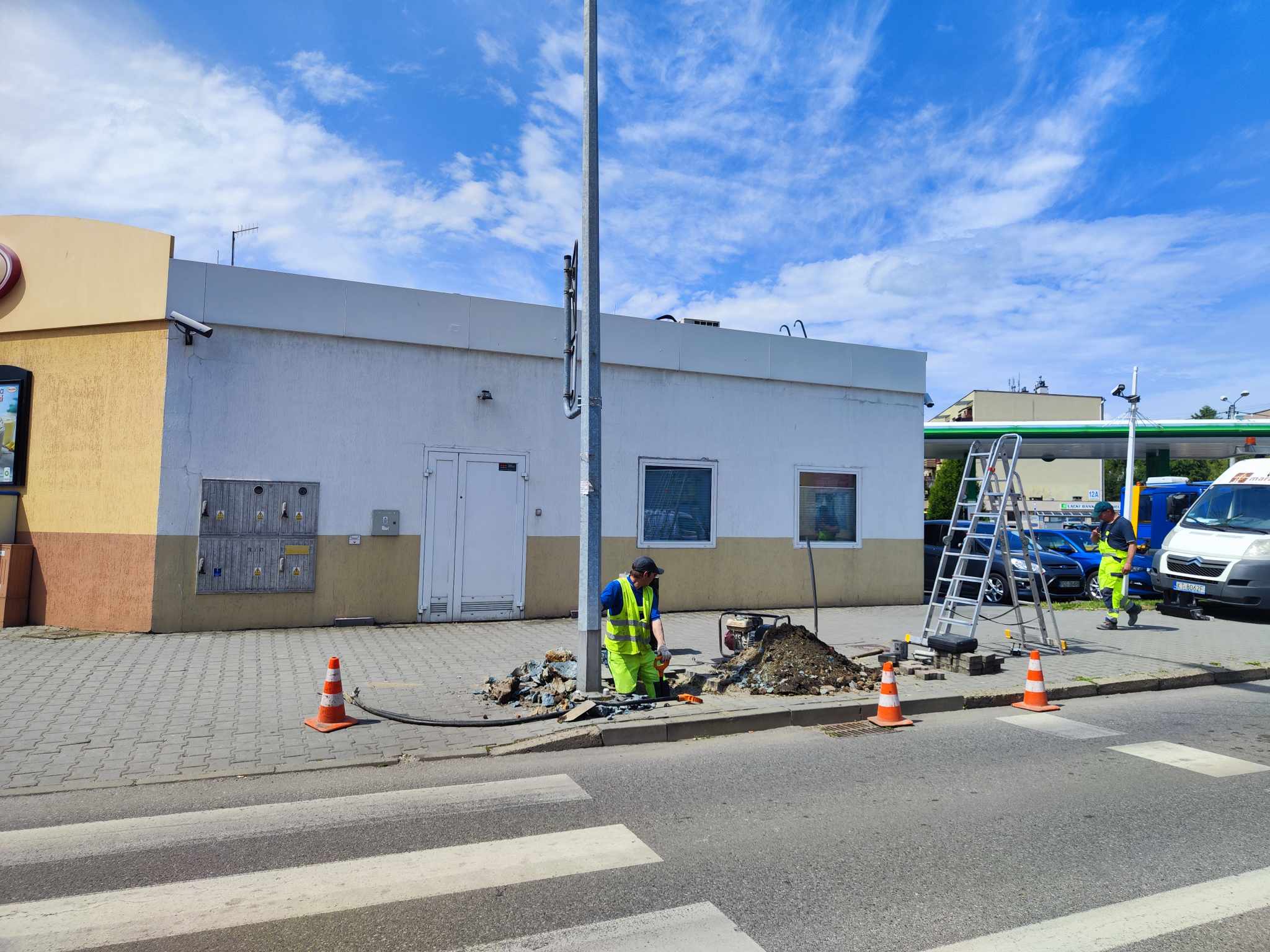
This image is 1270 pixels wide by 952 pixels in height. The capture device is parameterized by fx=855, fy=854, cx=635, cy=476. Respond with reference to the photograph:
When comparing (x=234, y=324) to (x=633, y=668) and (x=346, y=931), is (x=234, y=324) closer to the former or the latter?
(x=633, y=668)

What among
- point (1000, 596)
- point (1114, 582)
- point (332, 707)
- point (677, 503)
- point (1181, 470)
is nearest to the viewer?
point (332, 707)

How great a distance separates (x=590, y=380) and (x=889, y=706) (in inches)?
157

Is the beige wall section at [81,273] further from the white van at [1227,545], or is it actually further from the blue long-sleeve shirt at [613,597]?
the white van at [1227,545]

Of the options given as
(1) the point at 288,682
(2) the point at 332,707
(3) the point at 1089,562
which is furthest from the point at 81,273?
(3) the point at 1089,562

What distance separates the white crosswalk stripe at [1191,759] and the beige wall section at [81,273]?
472 inches

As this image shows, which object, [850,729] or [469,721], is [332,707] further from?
[850,729]

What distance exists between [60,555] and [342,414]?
4.17 meters

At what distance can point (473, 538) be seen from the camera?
41.6 ft

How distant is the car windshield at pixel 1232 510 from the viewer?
15242 millimetres

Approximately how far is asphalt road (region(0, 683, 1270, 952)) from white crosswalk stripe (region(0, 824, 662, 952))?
14 mm

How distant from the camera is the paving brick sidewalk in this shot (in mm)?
6238

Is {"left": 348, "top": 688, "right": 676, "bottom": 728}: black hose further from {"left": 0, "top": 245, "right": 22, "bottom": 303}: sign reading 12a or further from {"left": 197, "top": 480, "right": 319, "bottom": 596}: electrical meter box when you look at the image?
{"left": 0, "top": 245, "right": 22, "bottom": 303}: sign reading 12a

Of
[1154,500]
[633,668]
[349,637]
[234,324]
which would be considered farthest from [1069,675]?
[1154,500]

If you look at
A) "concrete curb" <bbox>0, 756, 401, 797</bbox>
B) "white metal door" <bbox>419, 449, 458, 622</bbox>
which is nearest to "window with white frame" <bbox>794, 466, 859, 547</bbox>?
"white metal door" <bbox>419, 449, 458, 622</bbox>
